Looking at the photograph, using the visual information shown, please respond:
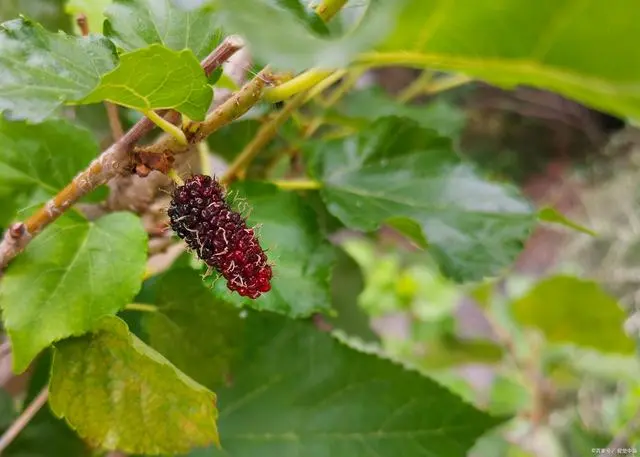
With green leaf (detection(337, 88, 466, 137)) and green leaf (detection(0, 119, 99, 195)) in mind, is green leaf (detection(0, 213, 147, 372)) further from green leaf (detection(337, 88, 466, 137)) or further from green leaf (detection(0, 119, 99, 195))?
green leaf (detection(337, 88, 466, 137))

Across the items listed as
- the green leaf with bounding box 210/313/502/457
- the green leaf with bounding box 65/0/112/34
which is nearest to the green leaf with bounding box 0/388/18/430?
the green leaf with bounding box 210/313/502/457

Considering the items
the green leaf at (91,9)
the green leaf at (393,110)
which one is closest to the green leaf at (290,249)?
the green leaf at (91,9)

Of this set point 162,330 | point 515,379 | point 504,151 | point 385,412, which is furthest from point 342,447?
point 504,151

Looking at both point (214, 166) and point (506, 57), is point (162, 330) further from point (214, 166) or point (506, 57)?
point (506, 57)

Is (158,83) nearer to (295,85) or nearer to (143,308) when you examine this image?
(295,85)

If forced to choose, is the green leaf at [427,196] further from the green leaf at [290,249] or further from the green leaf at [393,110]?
the green leaf at [393,110]
